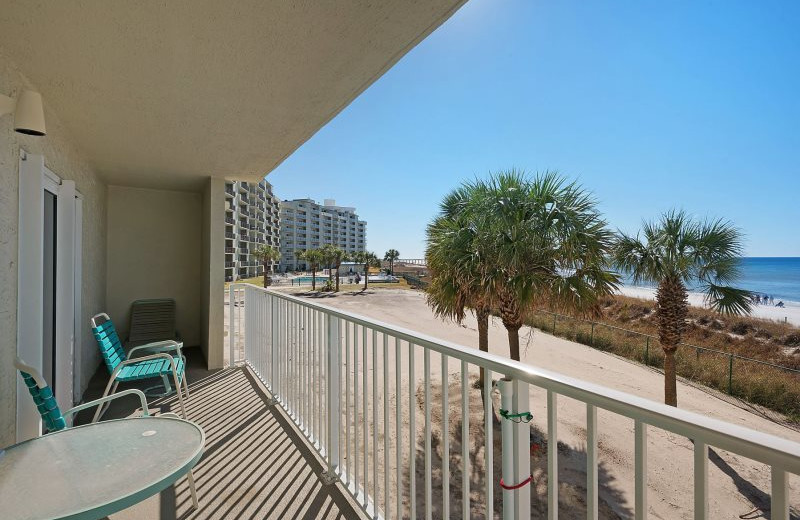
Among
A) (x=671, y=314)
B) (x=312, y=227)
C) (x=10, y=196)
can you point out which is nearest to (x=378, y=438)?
(x=10, y=196)

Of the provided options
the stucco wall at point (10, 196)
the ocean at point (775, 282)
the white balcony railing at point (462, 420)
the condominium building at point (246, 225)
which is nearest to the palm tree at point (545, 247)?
the white balcony railing at point (462, 420)

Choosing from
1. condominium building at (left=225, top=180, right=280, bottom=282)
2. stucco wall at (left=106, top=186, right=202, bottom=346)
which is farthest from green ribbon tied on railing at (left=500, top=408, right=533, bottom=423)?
condominium building at (left=225, top=180, right=280, bottom=282)

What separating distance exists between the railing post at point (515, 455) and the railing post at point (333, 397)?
1261 millimetres

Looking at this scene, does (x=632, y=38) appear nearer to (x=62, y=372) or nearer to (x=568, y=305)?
(x=568, y=305)

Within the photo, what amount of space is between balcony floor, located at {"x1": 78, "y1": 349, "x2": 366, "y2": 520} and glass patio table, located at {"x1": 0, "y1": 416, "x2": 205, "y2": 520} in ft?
2.58

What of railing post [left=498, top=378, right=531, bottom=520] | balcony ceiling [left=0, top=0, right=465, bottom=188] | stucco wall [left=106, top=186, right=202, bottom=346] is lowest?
railing post [left=498, top=378, right=531, bottom=520]

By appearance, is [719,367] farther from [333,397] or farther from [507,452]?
[507,452]

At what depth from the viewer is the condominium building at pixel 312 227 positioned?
70.7 metres

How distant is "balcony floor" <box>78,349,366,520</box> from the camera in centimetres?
190

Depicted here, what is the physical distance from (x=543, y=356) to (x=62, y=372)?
11063 mm

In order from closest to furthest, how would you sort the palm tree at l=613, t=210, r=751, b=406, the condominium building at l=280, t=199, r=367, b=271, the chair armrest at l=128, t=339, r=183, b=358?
1. the chair armrest at l=128, t=339, r=183, b=358
2. the palm tree at l=613, t=210, r=751, b=406
3. the condominium building at l=280, t=199, r=367, b=271

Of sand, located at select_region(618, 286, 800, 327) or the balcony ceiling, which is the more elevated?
the balcony ceiling

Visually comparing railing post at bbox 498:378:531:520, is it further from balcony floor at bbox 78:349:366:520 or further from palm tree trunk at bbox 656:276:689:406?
palm tree trunk at bbox 656:276:689:406

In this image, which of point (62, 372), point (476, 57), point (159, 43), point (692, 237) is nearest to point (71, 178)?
point (62, 372)
